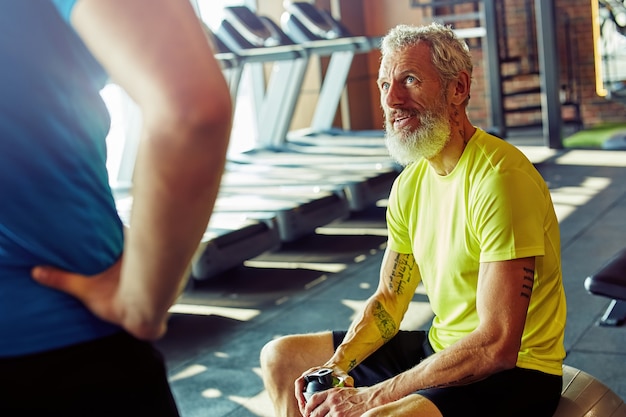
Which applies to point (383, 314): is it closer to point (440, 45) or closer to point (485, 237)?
point (485, 237)

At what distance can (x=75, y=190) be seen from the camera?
685 mm

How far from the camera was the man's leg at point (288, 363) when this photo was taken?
1873 mm

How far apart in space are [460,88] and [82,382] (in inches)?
51.1

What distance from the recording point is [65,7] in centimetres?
62

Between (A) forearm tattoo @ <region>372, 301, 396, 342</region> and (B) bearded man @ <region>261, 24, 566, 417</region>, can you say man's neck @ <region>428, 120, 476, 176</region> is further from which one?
(A) forearm tattoo @ <region>372, 301, 396, 342</region>

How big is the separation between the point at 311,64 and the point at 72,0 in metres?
8.63

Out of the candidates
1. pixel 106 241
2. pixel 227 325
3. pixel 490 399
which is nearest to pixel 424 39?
pixel 490 399

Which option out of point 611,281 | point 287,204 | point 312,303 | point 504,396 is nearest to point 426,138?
point 504,396

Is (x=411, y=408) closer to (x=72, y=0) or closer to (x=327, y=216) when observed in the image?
(x=72, y=0)

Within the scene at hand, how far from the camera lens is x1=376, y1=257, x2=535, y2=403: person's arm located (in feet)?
5.19

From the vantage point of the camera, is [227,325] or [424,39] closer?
[424,39]

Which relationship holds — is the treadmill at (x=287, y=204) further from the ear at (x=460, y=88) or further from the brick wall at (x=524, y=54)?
the brick wall at (x=524, y=54)

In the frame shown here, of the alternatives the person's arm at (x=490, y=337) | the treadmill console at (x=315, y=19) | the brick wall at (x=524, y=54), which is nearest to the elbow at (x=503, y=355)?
the person's arm at (x=490, y=337)

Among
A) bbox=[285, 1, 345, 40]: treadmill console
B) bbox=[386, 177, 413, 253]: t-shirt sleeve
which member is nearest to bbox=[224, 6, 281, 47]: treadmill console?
bbox=[285, 1, 345, 40]: treadmill console
